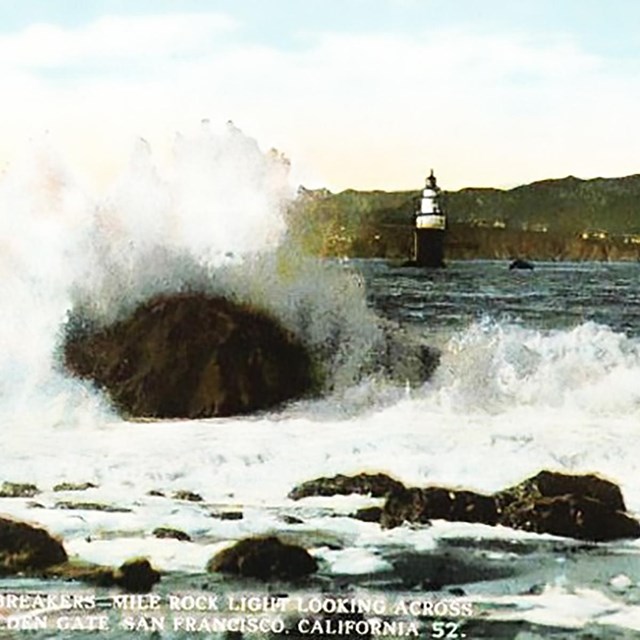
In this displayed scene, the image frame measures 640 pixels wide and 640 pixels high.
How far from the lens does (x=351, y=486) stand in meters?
2.90

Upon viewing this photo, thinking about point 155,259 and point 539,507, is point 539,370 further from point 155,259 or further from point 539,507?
point 155,259

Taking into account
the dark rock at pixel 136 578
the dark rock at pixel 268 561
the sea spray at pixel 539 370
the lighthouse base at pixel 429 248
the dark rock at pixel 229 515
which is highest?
the lighthouse base at pixel 429 248

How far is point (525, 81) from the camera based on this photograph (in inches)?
117

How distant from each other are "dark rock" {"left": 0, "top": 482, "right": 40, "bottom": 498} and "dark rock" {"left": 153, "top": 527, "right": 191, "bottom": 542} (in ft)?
0.99

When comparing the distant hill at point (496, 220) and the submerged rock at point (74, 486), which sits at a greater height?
the distant hill at point (496, 220)

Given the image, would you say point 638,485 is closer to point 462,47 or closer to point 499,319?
point 499,319

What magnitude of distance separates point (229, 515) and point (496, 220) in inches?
36.0

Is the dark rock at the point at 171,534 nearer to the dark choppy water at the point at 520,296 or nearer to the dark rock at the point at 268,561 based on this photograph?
the dark rock at the point at 268,561

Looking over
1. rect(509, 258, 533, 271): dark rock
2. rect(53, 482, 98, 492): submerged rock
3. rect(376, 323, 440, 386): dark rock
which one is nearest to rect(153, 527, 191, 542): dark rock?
rect(53, 482, 98, 492): submerged rock

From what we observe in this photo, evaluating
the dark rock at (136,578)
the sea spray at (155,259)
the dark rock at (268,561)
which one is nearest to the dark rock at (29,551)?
the dark rock at (136,578)

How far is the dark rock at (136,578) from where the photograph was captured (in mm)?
2877

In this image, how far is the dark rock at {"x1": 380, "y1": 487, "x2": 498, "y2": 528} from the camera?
2.87 metres

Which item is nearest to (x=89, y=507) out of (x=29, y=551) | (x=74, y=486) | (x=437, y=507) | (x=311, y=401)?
(x=74, y=486)

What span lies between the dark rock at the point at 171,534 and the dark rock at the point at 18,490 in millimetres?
301
